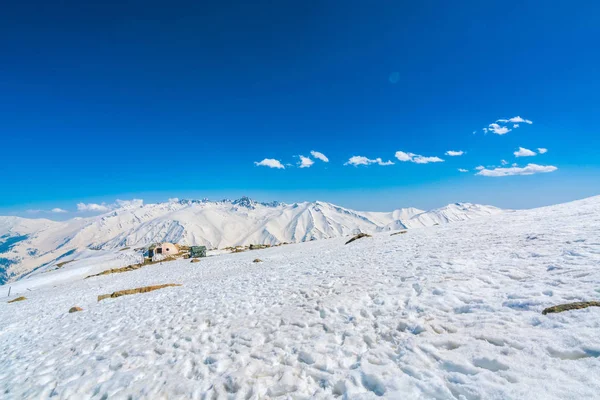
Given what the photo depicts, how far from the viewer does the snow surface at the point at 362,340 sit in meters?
5.14

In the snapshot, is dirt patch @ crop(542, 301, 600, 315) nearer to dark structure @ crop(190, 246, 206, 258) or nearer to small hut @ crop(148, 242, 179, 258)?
dark structure @ crop(190, 246, 206, 258)

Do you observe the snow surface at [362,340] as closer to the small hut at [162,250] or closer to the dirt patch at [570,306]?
the dirt patch at [570,306]

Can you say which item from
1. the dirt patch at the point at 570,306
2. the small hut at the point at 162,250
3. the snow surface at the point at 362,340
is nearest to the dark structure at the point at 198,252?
the small hut at the point at 162,250

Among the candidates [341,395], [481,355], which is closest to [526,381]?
[481,355]

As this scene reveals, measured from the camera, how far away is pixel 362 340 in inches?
284

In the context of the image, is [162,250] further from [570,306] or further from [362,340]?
[570,306]

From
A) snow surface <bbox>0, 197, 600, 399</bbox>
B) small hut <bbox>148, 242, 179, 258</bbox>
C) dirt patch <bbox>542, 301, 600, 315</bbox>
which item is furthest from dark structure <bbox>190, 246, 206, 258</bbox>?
dirt patch <bbox>542, 301, 600, 315</bbox>

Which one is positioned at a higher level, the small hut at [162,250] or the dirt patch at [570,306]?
the small hut at [162,250]

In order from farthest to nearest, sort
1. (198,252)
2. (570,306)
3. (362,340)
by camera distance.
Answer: (198,252), (362,340), (570,306)

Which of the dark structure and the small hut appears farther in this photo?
the small hut

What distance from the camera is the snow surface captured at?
5141 mm

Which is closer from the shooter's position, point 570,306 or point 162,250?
point 570,306

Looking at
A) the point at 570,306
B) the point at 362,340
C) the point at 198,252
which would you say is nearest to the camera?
the point at 570,306

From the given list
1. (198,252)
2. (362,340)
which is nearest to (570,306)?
(362,340)
